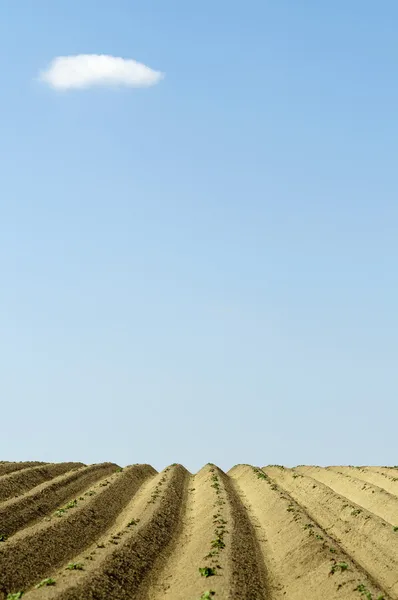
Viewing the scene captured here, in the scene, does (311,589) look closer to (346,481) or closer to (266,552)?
(266,552)

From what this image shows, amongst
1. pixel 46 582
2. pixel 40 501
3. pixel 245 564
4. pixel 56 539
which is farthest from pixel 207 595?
pixel 40 501

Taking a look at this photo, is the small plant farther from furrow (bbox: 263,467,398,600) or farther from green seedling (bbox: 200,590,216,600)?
furrow (bbox: 263,467,398,600)

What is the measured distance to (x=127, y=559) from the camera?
29.0m

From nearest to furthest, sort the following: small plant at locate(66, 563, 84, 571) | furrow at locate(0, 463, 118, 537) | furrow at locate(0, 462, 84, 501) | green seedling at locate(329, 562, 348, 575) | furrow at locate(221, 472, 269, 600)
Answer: furrow at locate(221, 472, 269, 600), small plant at locate(66, 563, 84, 571), green seedling at locate(329, 562, 348, 575), furrow at locate(0, 463, 118, 537), furrow at locate(0, 462, 84, 501)

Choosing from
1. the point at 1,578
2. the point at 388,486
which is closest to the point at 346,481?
the point at 388,486

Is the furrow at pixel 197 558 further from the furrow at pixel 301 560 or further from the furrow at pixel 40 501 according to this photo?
the furrow at pixel 40 501

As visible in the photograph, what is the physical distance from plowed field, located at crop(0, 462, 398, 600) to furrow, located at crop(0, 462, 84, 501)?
6.2 inches

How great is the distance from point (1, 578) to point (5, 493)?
826 inches

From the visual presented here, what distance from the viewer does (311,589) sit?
27.0 metres

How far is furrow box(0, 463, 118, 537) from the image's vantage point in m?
37.7

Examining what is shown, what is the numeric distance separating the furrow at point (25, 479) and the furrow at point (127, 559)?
7341mm

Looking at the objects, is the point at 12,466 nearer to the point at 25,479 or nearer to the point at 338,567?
the point at 25,479

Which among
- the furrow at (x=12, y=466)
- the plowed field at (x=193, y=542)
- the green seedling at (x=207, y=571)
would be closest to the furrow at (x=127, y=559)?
the plowed field at (x=193, y=542)

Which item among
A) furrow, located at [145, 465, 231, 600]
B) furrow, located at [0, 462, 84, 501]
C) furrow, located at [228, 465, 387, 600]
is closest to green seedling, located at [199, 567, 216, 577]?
furrow, located at [145, 465, 231, 600]
